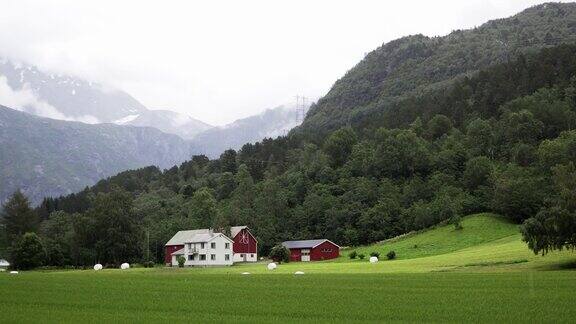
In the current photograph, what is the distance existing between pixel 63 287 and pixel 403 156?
366 feet

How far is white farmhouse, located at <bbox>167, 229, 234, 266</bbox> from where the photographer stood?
118 m

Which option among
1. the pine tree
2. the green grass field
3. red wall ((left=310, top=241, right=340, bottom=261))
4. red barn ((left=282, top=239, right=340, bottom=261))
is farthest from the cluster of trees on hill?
the green grass field

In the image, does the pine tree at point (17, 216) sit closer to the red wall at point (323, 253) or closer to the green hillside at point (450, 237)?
the red wall at point (323, 253)

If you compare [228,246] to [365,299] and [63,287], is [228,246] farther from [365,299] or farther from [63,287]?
[365,299]

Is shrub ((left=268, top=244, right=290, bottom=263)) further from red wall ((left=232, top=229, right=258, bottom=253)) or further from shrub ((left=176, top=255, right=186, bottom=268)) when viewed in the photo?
shrub ((left=176, top=255, right=186, bottom=268))

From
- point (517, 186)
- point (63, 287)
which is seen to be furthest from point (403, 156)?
point (63, 287)

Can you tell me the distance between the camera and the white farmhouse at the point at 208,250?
118188 mm

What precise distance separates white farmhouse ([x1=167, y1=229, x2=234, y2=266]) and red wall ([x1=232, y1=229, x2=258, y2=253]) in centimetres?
478

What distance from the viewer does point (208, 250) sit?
388 feet

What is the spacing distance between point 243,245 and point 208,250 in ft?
37.5

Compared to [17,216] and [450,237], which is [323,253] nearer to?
[450,237]

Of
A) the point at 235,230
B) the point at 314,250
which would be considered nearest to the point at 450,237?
the point at 314,250

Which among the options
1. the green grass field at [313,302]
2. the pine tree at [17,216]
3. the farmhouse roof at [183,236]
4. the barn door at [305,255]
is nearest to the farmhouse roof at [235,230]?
the farmhouse roof at [183,236]

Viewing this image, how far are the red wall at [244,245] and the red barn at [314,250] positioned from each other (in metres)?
8.62
